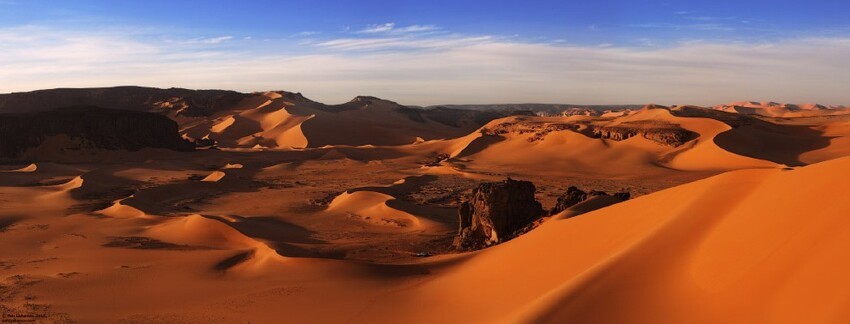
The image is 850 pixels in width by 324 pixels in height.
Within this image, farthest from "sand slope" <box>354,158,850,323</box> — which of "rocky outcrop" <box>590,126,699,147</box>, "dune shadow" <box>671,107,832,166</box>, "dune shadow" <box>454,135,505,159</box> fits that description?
"dune shadow" <box>454,135,505,159</box>

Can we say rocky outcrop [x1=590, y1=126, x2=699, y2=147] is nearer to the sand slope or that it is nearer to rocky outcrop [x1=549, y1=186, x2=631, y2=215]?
rocky outcrop [x1=549, y1=186, x2=631, y2=215]

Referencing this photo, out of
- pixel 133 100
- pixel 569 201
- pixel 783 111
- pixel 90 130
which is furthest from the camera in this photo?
pixel 783 111

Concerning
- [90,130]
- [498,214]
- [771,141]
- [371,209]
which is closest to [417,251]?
[498,214]

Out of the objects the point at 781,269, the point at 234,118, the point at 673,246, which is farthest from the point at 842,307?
the point at 234,118

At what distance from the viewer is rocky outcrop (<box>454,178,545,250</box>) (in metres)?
11.9

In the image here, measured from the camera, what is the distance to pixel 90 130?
123ft

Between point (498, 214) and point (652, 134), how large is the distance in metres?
26.1

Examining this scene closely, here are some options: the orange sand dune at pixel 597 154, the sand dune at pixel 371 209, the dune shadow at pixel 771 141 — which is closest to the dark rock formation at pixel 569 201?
the sand dune at pixel 371 209

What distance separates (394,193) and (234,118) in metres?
43.8

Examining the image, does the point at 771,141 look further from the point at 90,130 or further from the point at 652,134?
the point at 90,130

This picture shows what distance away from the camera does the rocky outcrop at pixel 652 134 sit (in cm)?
3422

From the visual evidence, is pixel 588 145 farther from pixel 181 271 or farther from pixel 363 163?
pixel 181 271

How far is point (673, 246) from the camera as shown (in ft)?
20.2

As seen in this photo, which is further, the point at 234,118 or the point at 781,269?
the point at 234,118
